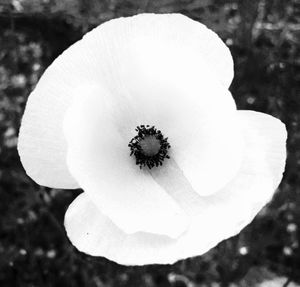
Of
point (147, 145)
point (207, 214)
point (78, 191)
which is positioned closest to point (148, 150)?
point (147, 145)

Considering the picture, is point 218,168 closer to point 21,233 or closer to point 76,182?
point 76,182

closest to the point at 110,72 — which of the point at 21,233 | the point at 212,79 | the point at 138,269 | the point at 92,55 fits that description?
the point at 92,55

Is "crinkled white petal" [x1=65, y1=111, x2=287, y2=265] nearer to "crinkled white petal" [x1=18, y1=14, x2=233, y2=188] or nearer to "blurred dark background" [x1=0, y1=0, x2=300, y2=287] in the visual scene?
"crinkled white petal" [x1=18, y1=14, x2=233, y2=188]

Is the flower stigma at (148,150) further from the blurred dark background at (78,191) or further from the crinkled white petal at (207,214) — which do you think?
the blurred dark background at (78,191)

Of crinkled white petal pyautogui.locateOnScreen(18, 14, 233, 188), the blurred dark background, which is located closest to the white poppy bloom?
crinkled white petal pyautogui.locateOnScreen(18, 14, 233, 188)

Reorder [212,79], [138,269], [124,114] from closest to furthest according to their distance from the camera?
[212,79] → [124,114] → [138,269]

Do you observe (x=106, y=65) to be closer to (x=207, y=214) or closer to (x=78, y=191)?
(x=207, y=214)

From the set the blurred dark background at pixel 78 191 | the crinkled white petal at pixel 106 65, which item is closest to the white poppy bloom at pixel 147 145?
the crinkled white petal at pixel 106 65
